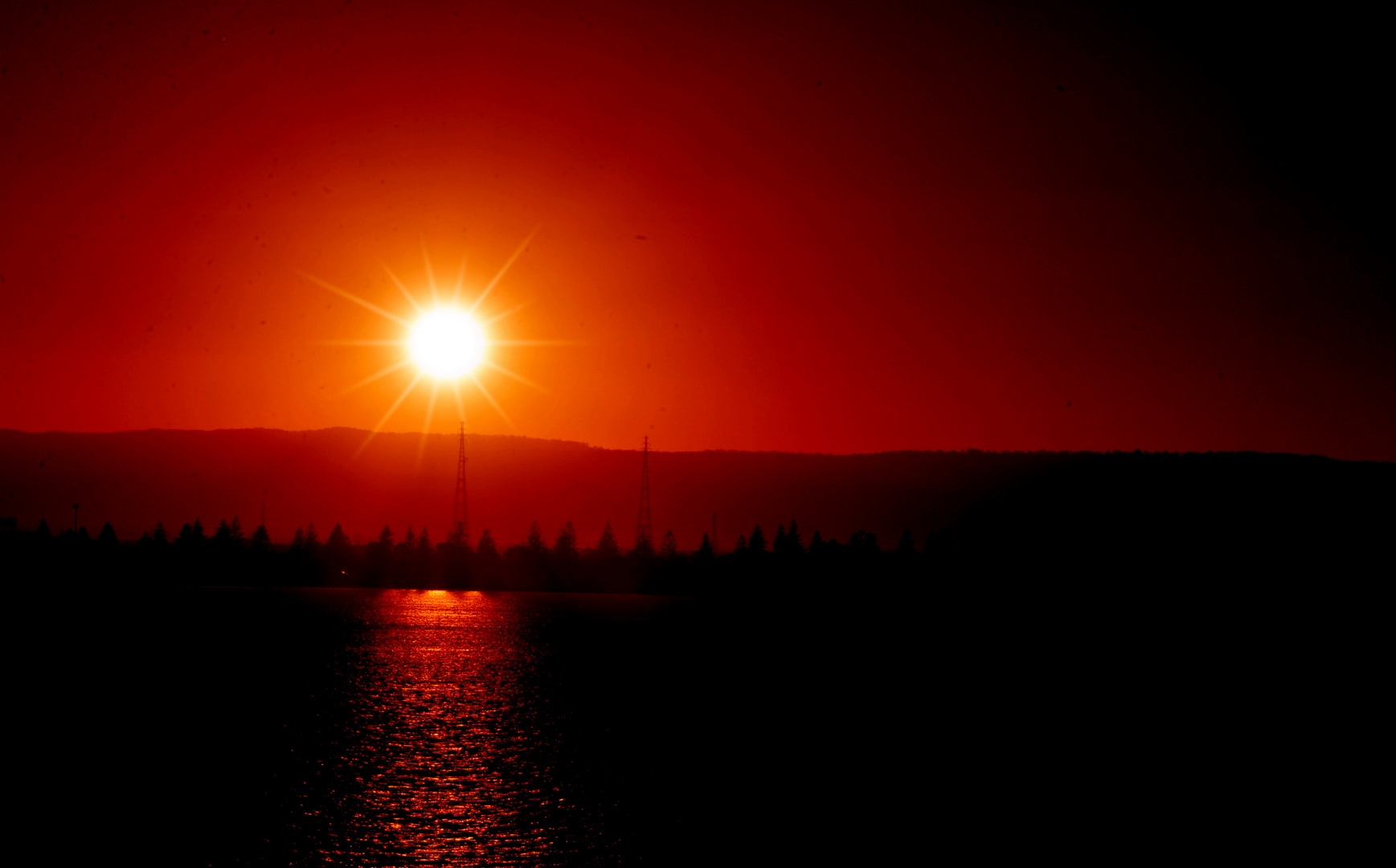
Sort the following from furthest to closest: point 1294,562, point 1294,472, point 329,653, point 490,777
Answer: point 1294,472 < point 1294,562 < point 329,653 < point 490,777

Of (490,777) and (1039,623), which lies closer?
(490,777)

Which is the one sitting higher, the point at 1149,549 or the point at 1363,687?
the point at 1149,549

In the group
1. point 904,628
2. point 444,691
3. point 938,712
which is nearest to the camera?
point 938,712

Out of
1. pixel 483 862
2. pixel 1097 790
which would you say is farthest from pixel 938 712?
pixel 483 862

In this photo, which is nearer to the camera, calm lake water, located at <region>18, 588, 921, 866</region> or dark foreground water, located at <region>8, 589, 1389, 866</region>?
calm lake water, located at <region>18, 588, 921, 866</region>

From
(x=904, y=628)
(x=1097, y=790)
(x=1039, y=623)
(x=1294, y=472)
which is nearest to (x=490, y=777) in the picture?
(x=1097, y=790)

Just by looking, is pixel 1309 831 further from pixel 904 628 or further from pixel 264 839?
pixel 904 628

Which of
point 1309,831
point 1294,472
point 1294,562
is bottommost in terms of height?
point 1309,831

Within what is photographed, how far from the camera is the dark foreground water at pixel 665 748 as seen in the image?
3403cm

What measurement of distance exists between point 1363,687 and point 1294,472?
134796 millimetres

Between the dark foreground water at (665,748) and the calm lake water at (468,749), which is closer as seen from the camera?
the calm lake water at (468,749)

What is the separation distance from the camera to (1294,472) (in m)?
200

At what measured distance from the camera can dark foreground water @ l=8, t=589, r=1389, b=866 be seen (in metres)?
34.0

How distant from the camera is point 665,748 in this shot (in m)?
48.2
